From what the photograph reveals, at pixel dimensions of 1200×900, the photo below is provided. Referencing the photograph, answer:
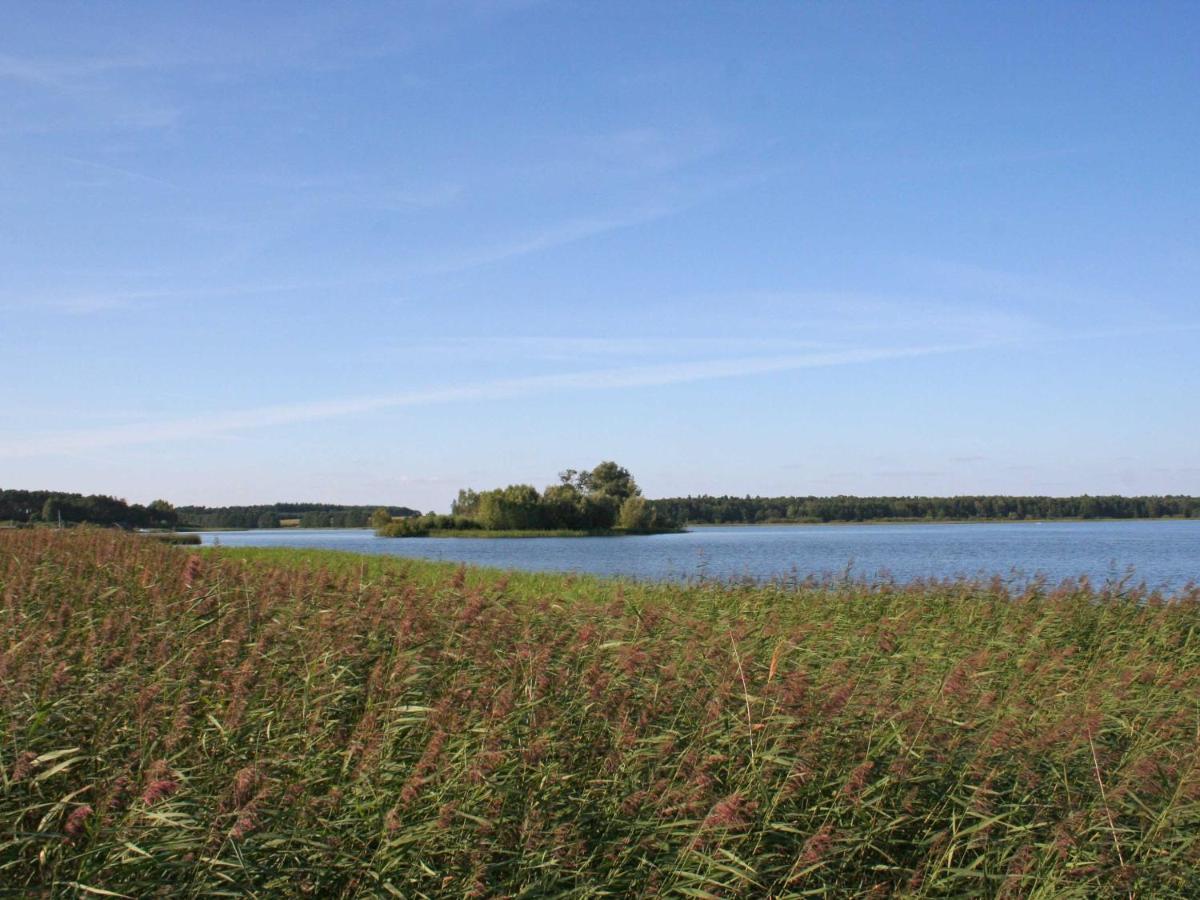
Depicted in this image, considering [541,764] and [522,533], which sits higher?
[522,533]

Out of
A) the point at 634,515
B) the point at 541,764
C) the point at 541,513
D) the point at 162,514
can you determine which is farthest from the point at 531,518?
the point at 541,764

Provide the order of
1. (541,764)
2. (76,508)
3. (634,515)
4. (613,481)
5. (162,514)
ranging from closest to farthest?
1. (541,764)
2. (76,508)
3. (162,514)
4. (634,515)
5. (613,481)

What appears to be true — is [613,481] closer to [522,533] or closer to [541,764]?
[522,533]

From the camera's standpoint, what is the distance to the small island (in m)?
77.7

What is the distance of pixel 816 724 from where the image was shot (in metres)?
5.88

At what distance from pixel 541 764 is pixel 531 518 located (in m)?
73.1

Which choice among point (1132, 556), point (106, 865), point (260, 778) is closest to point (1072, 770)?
point (260, 778)

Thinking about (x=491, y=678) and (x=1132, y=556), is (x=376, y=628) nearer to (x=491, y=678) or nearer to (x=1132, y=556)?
(x=491, y=678)

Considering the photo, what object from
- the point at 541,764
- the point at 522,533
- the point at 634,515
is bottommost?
the point at 541,764

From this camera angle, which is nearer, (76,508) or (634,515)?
(76,508)

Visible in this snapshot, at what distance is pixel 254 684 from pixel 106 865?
200 centimetres

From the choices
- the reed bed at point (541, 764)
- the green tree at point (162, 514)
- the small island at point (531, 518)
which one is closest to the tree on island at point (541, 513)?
the small island at point (531, 518)

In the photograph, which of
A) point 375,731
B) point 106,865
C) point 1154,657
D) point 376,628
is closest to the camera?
point 106,865

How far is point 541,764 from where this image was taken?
5.23 m
